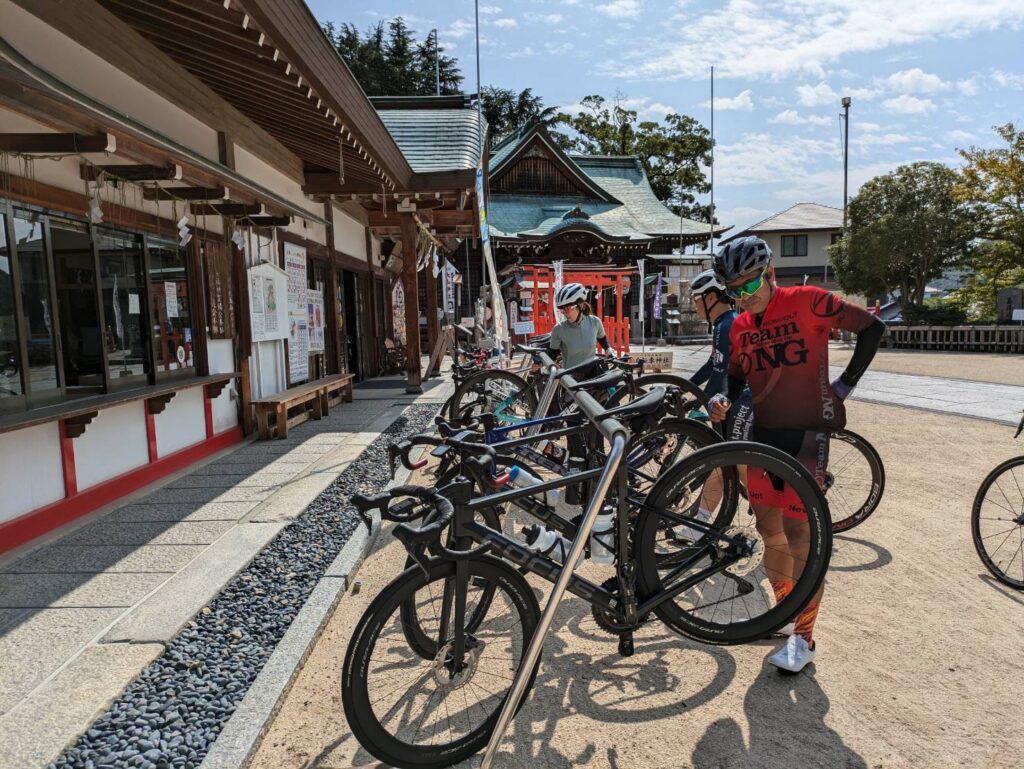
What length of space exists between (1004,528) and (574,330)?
3556mm

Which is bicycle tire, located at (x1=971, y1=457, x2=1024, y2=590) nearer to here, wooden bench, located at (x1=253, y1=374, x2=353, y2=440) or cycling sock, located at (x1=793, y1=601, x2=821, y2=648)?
cycling sock, located at (x1=793, y1=601, x2=821, y2=648)

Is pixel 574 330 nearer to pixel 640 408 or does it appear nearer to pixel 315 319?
pixel 640 408

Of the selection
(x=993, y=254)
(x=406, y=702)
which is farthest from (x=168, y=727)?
(x=993, y=254)

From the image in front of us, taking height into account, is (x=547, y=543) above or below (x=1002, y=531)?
above

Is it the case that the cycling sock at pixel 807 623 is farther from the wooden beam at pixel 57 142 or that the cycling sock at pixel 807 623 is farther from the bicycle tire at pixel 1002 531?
the wooden beam at pixel 57 142

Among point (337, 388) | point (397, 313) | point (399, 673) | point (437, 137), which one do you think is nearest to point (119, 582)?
point (399, 673)

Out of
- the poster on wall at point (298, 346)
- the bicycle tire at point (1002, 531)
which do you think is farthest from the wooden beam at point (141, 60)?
the bicycle tire at point (1002, 531)

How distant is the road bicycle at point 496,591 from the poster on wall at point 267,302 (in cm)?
577

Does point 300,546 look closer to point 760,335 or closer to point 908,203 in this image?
point 760,335

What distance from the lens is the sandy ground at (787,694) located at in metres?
2.24

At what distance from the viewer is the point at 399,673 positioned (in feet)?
7.83

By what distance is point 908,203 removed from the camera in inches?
931

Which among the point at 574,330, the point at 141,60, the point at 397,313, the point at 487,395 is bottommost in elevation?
the point at 487,395

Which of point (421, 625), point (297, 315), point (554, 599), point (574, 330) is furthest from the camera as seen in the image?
point (297, 315)
